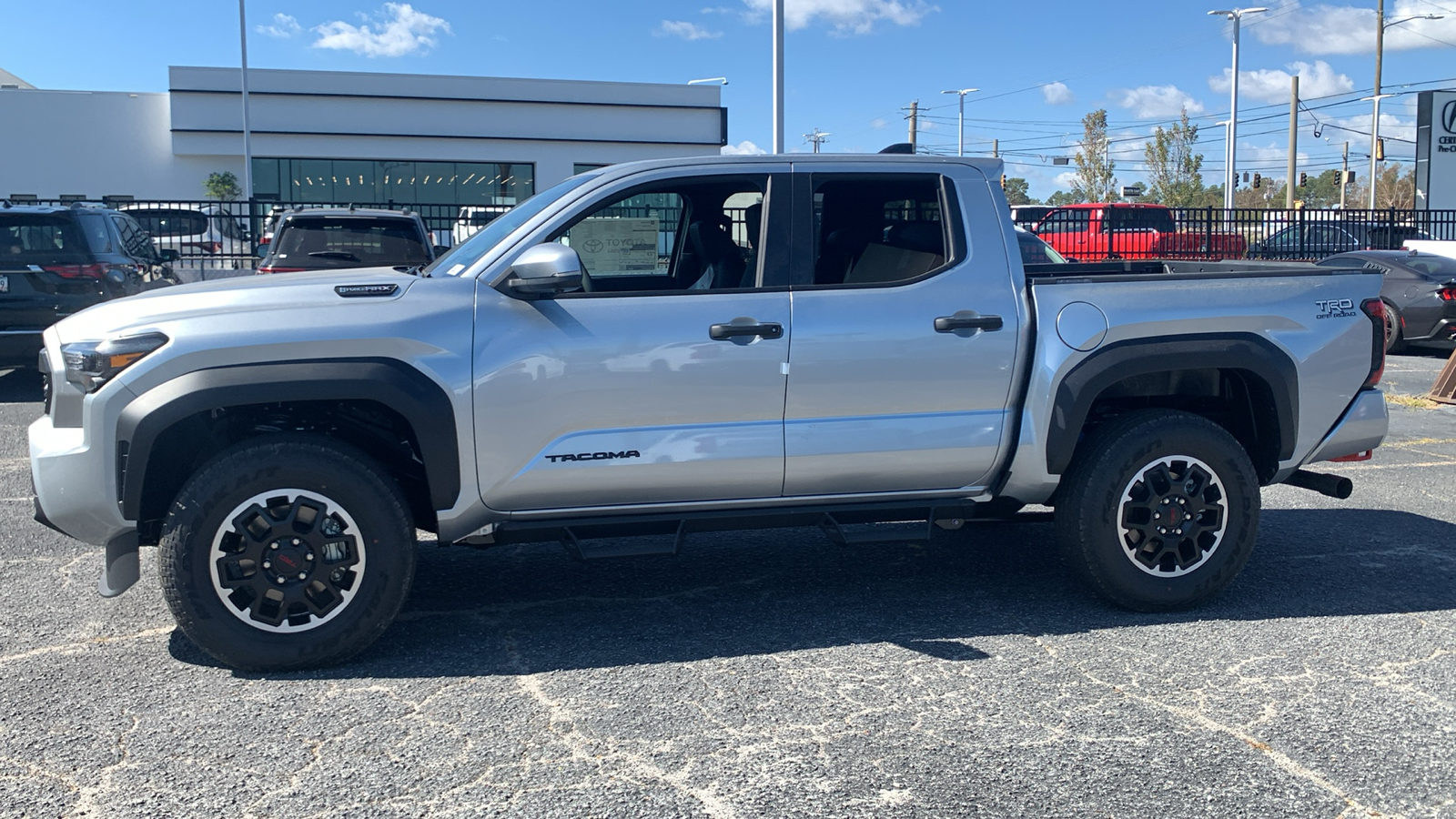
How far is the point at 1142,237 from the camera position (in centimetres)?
2570

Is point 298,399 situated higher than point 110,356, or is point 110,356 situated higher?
point 110,356

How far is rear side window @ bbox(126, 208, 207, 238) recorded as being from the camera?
65.6 feet

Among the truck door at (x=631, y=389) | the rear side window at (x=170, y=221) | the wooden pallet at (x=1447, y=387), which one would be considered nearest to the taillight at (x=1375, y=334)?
the truck door at (x=631, y=389)

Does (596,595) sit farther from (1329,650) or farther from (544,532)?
(1329,650)

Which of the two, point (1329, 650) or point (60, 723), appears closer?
point (60, 723)

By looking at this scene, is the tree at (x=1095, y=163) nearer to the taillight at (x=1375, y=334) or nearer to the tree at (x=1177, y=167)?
the tree at (x=1177, y=167)

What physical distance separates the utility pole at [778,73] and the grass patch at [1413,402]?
9548mm

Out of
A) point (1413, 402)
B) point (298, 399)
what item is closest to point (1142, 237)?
point (1413, 402)

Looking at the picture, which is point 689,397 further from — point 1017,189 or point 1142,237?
point 1017,189

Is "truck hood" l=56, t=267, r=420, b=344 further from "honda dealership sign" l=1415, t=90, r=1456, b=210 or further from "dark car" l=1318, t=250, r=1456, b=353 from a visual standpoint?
"honda dealership sign" l=1415, t=90, r=1456, b=210

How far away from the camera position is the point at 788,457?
15.7 feet

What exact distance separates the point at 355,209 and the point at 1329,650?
10.2 m

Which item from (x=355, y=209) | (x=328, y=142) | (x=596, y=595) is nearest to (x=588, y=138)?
(x=328, y=142)

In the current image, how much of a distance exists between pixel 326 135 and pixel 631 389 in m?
48.1
